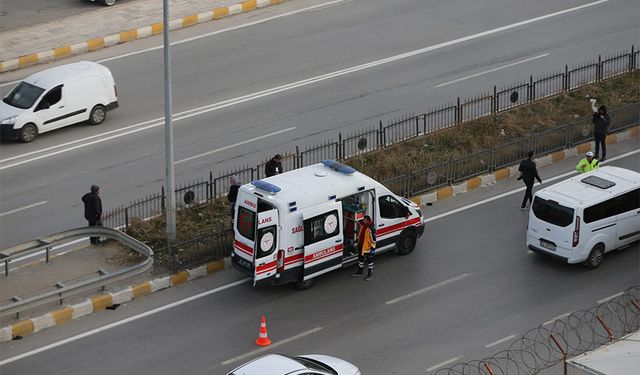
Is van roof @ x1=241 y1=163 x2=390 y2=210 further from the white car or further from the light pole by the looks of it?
the white car

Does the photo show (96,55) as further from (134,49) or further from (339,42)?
(339,42)

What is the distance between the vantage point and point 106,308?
78.0ft

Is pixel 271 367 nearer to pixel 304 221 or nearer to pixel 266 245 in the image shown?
pixel 266 245

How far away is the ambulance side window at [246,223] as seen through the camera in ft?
78.2

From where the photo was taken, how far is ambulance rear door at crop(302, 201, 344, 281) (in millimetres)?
23812

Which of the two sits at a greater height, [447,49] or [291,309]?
[447,49]

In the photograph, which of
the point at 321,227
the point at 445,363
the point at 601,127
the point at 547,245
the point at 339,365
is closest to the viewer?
the point at 339,365

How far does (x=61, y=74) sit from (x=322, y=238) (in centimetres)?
1128

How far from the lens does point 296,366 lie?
19.4m

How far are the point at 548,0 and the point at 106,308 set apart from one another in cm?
2207

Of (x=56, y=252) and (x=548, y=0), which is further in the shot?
(x=548, y=0)

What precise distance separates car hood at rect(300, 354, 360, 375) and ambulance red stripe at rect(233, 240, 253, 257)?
382cm

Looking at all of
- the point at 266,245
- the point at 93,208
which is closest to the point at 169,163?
the point at 93,208

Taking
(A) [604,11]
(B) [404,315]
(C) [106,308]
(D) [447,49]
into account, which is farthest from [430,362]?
(A) [604,11]
